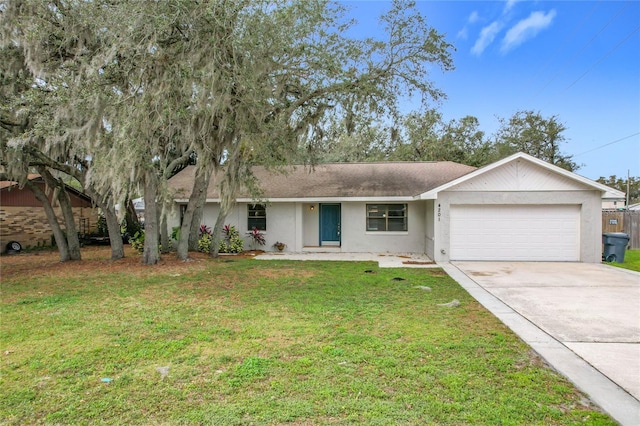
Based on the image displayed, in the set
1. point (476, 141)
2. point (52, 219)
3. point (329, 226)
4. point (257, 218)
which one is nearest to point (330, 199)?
point (329, 226)

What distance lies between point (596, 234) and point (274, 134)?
33.1 feet

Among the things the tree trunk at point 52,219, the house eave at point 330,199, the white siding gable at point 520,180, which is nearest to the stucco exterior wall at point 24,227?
the tree trunk at point 52,219

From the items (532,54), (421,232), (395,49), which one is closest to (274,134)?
(395,49)

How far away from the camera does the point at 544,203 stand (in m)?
11.0

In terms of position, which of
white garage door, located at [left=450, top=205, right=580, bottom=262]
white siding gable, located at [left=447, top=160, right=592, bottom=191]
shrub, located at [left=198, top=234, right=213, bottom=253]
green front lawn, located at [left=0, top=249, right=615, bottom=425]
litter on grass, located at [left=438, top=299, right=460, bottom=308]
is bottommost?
green front lawn, located at [left=0, top=249, right=615, bottom=425]

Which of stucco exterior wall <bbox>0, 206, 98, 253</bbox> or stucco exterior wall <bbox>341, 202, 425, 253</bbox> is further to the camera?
stucco exterior wall <bbox>0, 206, 98, 253</bbox>

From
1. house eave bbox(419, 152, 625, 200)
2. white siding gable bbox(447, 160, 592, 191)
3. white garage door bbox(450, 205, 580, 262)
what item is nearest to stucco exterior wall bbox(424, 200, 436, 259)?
white garage door bbox(450, 205, 580, 262)

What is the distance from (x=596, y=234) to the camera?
35.5ft

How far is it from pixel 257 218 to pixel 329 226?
3.01m

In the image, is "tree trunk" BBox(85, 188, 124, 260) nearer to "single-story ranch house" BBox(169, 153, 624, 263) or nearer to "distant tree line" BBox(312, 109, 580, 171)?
"single-story ranch house" BBox(169, 153, 624, 263)

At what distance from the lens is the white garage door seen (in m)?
11.1

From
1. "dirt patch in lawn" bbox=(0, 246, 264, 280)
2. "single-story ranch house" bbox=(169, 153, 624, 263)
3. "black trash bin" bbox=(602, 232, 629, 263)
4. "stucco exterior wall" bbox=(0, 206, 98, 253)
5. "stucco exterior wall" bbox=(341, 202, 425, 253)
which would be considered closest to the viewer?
"dirt patch in lawn" bbox=(0, 246, 264, 280)

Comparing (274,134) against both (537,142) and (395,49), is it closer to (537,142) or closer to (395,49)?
(395,49)

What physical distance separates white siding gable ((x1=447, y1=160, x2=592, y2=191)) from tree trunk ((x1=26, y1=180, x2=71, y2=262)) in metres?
11.9
